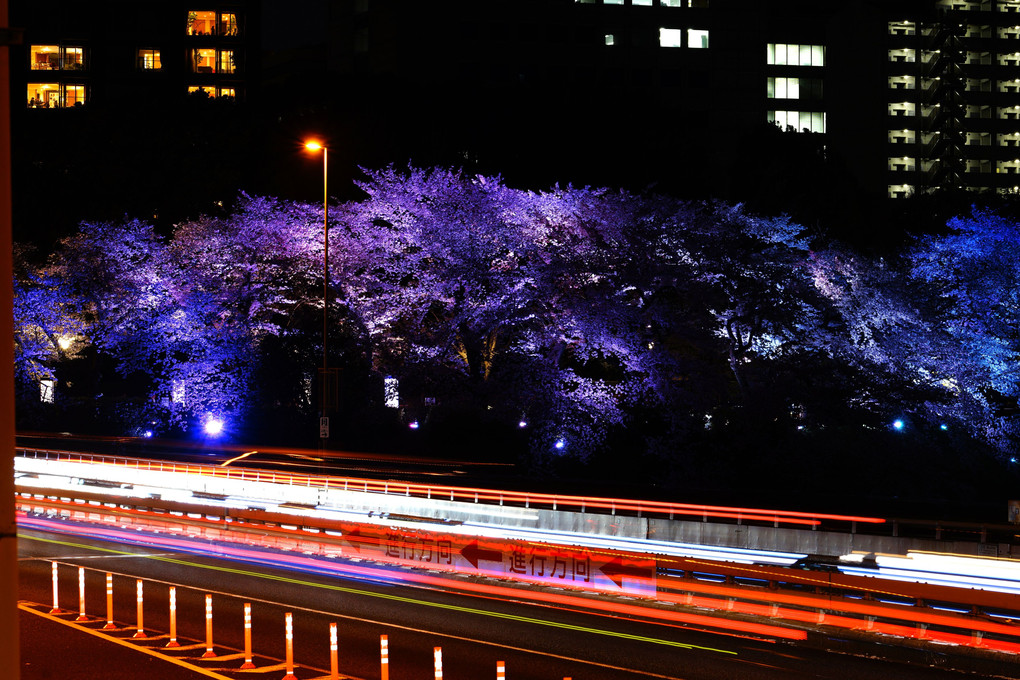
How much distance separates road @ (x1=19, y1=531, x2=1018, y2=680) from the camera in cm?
1312

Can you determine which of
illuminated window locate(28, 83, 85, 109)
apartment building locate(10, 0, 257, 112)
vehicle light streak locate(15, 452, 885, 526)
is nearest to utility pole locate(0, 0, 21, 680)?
vehicle light streak locate(15, 452, 885, 526)

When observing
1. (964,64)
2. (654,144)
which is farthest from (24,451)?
(964,64)

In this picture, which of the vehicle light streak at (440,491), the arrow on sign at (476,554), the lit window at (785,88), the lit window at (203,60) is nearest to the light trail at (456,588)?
the arrow on sign at (476,554)

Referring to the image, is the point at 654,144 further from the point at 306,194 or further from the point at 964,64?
the point at 964,64

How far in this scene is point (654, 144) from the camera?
258ft

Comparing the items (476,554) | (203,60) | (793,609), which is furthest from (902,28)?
(793,609)

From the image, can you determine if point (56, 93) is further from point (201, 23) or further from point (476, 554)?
point (476, 554)

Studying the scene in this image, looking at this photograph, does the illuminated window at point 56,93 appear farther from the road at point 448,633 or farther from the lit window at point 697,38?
the road at point 448,633

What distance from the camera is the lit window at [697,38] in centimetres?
10894

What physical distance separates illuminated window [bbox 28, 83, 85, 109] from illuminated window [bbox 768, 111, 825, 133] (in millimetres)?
71246

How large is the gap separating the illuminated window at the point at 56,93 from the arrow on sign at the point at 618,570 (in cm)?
10919

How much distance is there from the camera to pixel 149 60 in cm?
11600

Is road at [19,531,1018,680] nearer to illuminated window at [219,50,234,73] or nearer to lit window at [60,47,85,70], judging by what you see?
lit window at [60,47,85,70]

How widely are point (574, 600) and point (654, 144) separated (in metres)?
63.7
